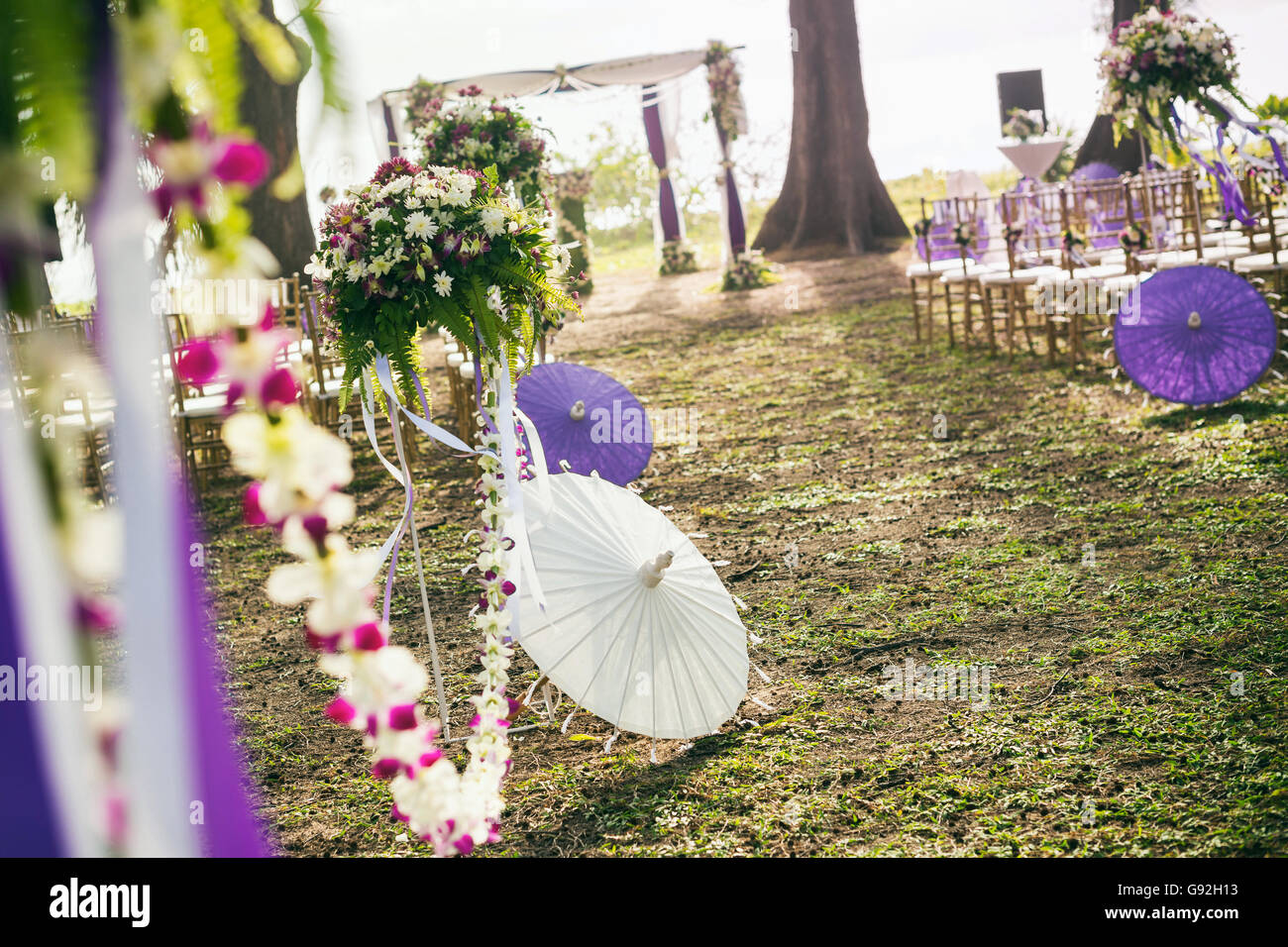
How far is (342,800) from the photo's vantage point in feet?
10.6

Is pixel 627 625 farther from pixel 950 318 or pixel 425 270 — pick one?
pixel 950 318

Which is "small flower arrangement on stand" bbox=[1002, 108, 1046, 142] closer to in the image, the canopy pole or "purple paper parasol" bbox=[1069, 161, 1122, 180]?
"purple paper parasol" bbox=[1069, 161, 1122, 180]

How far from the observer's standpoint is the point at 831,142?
16266 millimetres

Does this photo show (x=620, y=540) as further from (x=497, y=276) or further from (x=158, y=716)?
(x=158, y=716)

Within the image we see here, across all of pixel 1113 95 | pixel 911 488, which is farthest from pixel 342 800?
pixel 1113 95

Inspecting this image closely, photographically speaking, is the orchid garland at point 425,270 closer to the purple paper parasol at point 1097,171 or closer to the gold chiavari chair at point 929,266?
the gold chiavari chair at point 929,266

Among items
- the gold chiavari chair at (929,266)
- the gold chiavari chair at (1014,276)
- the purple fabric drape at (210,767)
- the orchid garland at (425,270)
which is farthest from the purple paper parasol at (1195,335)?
the purple fabric drape at (210,767)

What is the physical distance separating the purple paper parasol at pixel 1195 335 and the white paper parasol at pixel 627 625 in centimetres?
377

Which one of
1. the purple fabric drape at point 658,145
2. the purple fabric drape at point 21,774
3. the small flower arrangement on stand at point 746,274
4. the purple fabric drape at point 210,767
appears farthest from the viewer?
the purple fabric drape at point 658,145

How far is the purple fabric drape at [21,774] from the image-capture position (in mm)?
1047

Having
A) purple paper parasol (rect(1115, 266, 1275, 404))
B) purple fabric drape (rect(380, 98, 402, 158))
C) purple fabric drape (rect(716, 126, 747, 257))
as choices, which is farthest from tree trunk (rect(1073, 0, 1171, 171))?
purple paper parasol (rect(1115, 266, 1275, 404))

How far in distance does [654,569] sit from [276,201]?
8825mm

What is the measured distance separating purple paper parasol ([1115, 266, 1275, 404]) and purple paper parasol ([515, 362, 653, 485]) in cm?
288
